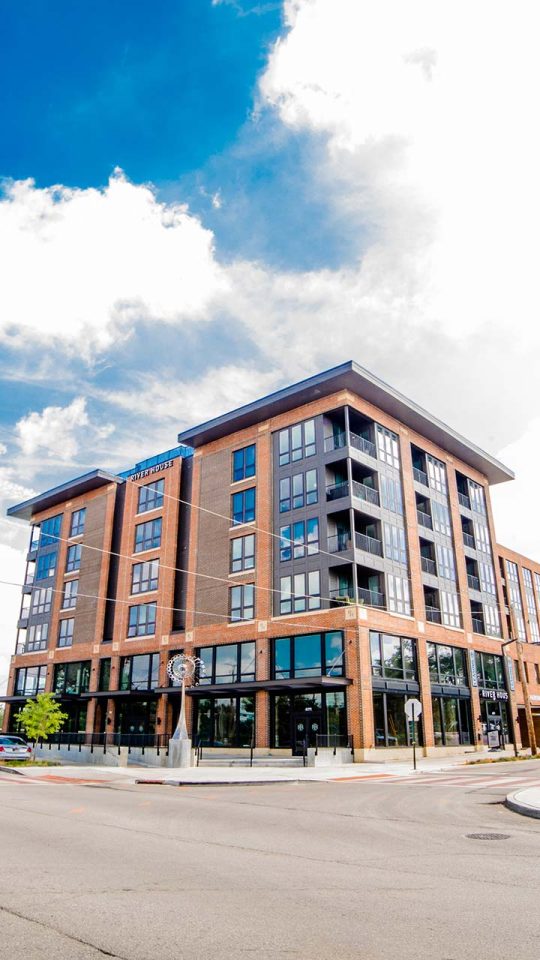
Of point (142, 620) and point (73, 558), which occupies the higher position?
point (73, 558)

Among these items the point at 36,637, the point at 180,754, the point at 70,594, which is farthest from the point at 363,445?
the point at 36,637

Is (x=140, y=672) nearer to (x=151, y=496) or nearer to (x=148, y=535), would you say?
(x=148, y=535)

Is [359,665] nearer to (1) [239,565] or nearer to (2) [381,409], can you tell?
(1) [239,565]

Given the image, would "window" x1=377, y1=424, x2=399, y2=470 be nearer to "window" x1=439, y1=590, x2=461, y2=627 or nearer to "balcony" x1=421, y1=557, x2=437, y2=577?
"balcony" x1=421, y1=557, x2=437, y2=577

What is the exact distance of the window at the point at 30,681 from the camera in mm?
53781

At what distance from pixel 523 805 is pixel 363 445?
2826cm

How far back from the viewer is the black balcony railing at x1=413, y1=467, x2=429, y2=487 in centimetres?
A: 4597

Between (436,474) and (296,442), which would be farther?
(436,474)

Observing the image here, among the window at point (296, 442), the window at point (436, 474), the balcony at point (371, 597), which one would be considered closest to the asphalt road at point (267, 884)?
the balcony at point (371, 597)

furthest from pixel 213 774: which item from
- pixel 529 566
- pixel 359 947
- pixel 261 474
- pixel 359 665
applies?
pixel 529 566

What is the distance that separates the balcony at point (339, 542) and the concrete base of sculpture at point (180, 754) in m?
12.7

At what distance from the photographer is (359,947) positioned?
520 cm

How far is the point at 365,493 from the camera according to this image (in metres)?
39.5

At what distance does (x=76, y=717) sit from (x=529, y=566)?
44.6m
